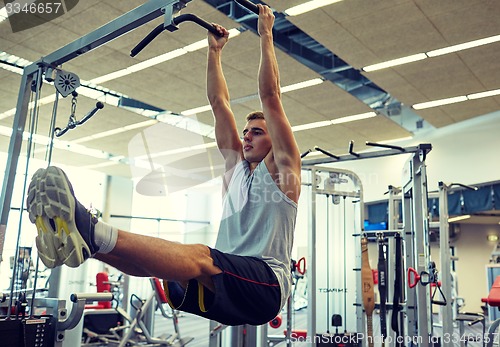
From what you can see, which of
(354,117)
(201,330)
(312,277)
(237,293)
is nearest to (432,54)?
(354,117)

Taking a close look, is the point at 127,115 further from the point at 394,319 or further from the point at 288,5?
the point at 394,319

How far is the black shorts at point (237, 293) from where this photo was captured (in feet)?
5.03

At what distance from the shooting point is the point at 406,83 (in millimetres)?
6395

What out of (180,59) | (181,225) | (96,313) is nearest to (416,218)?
(180,59)

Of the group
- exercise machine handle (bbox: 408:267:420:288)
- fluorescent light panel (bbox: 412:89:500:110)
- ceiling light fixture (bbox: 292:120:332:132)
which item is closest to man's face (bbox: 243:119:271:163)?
exercise machine handle (bbox: 408:267:420:288)

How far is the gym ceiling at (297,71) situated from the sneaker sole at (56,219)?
3.51m

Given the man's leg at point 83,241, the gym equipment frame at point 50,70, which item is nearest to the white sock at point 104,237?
the man's leg at point 83,241

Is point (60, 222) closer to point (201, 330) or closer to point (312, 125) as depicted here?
point (201, 330)

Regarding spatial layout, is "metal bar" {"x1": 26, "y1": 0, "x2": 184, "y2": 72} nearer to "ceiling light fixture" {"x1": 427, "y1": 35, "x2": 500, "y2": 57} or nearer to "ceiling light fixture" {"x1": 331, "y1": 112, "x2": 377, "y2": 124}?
"ceiling light fixture" {"x1": 427, "y1": 35, "x2": 500, "y2": 57}

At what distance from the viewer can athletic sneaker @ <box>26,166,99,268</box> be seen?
4.26 feet

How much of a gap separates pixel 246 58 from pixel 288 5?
121 centimetres

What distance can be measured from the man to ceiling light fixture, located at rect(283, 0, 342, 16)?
2.71m

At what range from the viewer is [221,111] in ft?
7.08

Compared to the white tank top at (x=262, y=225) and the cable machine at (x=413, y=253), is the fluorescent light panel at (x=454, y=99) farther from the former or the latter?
the white tank top at (x=262, y=225)
